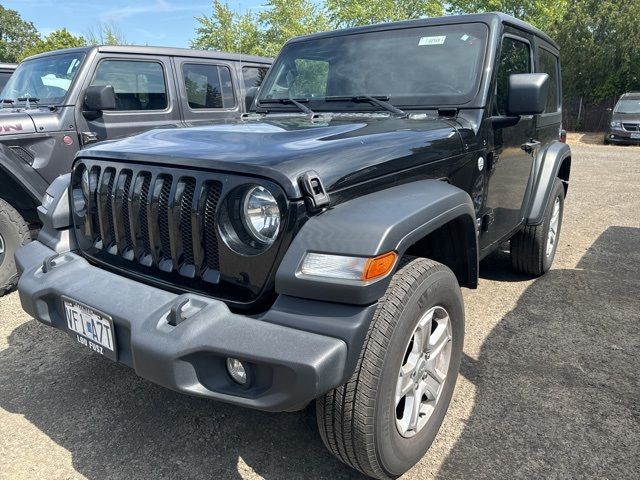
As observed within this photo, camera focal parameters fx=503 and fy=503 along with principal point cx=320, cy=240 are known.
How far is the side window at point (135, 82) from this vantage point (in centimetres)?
485

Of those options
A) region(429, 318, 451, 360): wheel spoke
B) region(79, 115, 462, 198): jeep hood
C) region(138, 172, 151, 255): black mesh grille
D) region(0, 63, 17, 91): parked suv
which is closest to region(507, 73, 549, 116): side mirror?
region(79, 115, 462, 198): jeep hood

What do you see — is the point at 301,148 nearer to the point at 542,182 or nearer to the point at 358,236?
the point at 358,236

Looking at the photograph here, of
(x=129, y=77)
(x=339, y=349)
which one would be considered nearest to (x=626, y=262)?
(x=339, y=349)

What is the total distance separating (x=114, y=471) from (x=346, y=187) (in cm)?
155

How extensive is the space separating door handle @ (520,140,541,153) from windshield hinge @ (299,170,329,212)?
2.23m

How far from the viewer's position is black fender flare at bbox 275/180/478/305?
1616 millimetres

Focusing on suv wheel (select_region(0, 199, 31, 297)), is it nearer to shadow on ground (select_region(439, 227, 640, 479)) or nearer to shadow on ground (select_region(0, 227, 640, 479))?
shadow on ground (select_region(0, 227, 640, 479))

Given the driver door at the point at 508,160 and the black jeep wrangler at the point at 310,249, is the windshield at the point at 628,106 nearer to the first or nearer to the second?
the driver door at the point at 508,160

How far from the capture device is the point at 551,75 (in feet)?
14.3

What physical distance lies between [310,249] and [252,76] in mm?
4924

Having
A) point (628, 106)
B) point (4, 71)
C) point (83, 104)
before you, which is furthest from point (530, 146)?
point (628, 106)

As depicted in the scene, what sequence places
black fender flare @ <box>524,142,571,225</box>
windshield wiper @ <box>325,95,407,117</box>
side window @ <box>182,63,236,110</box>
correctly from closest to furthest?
windshield wiper @ <box>325,95,407,117</box> → black fender flare @ <box>524,142,571,225</box> → side window @ <box>182,63,236,110</box>

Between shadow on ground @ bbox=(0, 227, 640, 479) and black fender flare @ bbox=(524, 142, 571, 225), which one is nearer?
shadow on ground @ bbox=(0, 227, 640, 479)

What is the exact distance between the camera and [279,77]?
3.54 meters
